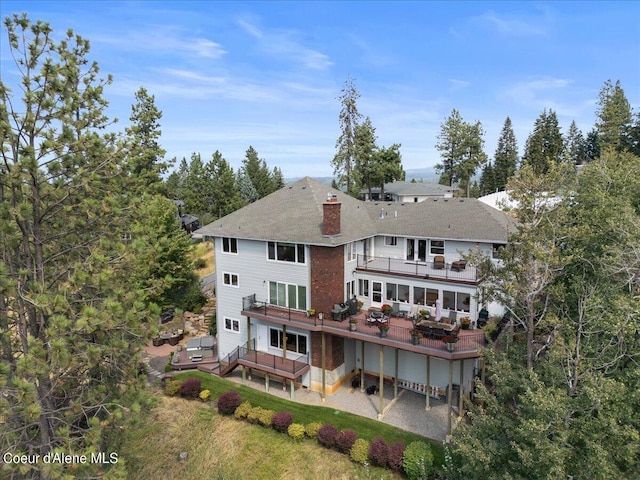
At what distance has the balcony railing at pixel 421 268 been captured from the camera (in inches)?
771

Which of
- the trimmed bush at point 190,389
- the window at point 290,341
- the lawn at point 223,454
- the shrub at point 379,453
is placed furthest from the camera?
the window at point 290,341

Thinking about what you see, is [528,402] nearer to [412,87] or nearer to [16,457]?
[16,457]

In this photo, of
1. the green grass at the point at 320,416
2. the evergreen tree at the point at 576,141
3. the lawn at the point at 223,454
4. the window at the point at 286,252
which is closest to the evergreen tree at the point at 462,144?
the evergreen tree at the point at 576,141

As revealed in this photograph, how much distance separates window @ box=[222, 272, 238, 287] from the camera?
22697 millimetres

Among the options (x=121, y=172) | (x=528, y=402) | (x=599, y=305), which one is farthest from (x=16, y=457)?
(x=599, y=305)

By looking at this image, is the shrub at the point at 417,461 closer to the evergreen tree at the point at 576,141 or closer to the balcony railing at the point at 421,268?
the balcony railing at the point at 421,268

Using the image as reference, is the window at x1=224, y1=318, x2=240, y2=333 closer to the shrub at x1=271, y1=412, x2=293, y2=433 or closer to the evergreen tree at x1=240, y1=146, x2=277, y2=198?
the shrub at x1=271, y1=412, x2=293, y2=433

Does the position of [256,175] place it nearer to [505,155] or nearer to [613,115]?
[505,155]

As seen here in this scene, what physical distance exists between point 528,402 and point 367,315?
10.2 m

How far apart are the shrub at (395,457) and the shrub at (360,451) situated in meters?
0.93

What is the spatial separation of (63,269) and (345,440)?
12.4 meters

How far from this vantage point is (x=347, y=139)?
4631 cm

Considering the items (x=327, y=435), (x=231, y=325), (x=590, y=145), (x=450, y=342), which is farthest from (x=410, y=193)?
(x=590, y=145)

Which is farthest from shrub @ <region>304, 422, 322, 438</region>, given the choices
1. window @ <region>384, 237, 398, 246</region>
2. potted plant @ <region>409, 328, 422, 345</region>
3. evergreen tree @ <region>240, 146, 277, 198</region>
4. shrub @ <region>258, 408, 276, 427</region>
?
evergreen tree @ <region>240, 146, 277, 198</region>
